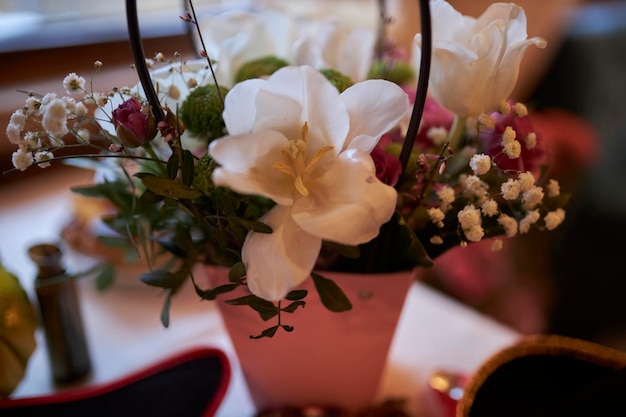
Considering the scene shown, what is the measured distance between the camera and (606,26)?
5.68 ft

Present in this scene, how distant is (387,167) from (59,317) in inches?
15.5

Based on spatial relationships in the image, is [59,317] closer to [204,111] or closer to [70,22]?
[204,111]

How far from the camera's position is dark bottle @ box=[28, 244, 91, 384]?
0.54 m

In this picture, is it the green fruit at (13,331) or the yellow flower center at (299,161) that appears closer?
the yellow flower center at (299,161)

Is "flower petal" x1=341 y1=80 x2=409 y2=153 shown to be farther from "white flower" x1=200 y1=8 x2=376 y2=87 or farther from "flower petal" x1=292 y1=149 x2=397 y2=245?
"white flower" x1=200 y1=8 x2=376 y2=87

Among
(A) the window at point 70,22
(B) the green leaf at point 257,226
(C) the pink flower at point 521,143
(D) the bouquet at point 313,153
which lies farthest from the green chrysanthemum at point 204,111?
(A) the window at point 70,22

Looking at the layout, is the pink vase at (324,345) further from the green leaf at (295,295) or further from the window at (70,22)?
the window at (70,22)

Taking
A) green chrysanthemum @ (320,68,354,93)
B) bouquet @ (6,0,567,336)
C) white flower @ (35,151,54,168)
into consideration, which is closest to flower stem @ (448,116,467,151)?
bouquet @ (6,0,567,336)

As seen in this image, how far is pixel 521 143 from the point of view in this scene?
420 millimetres

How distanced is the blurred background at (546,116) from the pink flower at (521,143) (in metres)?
0.64

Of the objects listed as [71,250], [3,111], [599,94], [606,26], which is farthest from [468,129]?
[606,26]

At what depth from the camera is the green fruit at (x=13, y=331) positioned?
480mm

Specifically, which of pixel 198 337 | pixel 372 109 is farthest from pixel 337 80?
pixel 198 337

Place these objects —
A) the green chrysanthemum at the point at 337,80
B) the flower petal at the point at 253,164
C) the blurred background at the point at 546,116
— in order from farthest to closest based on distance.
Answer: the blurred background at the point at 546,116
the green chrysanthemum at the point at 337,80
the flower petal at the point at 253,164
